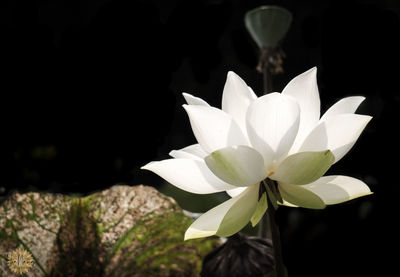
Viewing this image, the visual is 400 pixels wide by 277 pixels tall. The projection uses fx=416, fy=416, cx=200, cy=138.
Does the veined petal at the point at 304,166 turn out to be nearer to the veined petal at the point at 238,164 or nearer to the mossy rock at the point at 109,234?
the veined petal at the point at 238,164

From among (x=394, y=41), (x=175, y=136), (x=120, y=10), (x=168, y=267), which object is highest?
(x=120, y=10)

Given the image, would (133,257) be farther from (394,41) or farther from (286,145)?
(394,41)

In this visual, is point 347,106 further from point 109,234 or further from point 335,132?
point 109,234

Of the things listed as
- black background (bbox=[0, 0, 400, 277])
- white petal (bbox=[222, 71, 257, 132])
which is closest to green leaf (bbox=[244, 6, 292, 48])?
black background (bbox=[0, 0, 400, 277])

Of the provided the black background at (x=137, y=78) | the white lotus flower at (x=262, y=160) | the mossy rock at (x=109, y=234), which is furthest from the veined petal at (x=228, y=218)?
the black background at (x=137, y=78)

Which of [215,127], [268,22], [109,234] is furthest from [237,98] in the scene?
[268,22]

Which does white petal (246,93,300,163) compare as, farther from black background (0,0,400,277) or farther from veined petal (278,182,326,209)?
black background (0,0,400,277)

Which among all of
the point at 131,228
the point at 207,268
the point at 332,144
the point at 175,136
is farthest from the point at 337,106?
the point at 175,136
